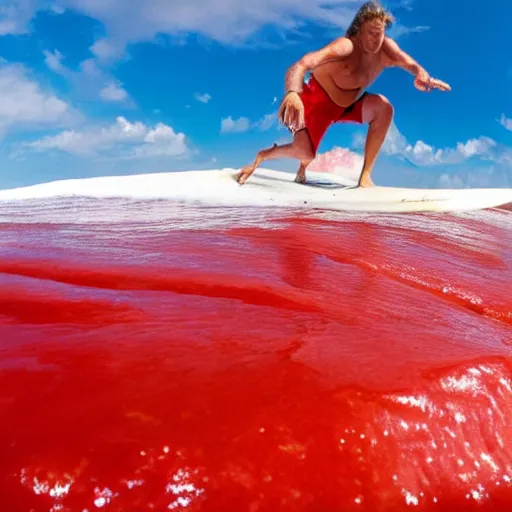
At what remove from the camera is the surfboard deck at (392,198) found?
111 inches

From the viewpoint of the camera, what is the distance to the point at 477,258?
1462 mm

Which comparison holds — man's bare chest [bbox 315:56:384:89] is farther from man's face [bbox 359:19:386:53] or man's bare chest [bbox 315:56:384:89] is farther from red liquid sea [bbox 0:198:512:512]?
red liquid sea [bbox 0:198:512:512]

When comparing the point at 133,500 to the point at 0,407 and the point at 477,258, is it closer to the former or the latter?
the point at 0,407

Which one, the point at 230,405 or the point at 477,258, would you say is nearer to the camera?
the point at 230,405

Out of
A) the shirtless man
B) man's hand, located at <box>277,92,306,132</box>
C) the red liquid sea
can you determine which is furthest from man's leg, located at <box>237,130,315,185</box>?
the red liquid sea

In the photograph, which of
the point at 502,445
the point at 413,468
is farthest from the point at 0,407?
the point at 502,445

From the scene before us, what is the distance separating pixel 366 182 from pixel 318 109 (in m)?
0.69

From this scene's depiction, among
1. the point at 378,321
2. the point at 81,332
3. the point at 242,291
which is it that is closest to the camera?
the point at 81,332

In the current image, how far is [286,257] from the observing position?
1169 millimetres

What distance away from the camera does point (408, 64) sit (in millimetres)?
4199

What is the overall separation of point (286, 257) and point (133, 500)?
0.79 metres

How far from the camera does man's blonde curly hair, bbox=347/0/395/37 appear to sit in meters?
3.90

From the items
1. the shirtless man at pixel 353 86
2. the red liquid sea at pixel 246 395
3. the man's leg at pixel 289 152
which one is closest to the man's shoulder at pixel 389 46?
the shirtless man at pixel 353 86

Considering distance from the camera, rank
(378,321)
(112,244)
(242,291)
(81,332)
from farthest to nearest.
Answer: (112,244)
(242,291)
(378,321)
(81,332)
